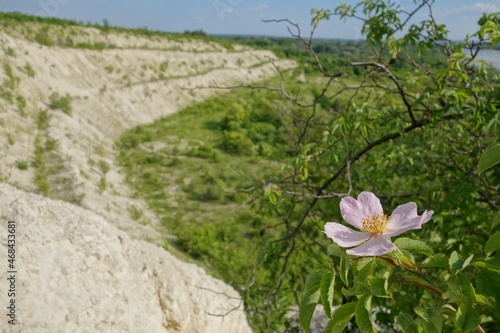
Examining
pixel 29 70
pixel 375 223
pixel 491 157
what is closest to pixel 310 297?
pixel 375 223

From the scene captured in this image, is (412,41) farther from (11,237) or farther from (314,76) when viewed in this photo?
(314,76)

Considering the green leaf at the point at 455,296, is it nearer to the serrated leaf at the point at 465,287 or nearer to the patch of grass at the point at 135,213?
the serrated leaf at the point at 465,287

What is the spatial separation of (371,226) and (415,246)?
14 cm

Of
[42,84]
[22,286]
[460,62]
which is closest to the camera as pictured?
[460,62]

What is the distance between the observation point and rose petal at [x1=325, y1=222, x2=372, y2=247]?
44.4 inches

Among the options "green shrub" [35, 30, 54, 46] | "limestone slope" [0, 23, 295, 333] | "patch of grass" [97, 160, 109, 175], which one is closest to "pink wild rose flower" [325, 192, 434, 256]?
"limestone slope" [0, 23, 295, 333]

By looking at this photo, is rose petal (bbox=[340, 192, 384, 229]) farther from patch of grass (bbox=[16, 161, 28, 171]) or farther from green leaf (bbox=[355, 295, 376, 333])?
patch of grass (bbox=[16, 161, 28, 171])

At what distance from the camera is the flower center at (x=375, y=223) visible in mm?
1169

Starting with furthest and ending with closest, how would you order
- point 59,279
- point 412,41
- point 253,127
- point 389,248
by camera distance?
point 253,127 → point 59,279 → point 412,41 → point 389,248

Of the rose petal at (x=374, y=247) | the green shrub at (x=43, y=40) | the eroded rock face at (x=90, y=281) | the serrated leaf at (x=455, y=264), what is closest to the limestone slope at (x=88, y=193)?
the eroded rock face at (x=90, y=281)

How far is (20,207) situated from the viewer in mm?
4402

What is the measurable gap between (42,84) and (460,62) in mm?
18703

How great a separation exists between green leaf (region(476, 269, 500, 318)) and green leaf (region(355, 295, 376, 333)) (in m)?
0.30

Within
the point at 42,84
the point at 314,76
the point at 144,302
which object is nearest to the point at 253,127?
the point at 42,84
